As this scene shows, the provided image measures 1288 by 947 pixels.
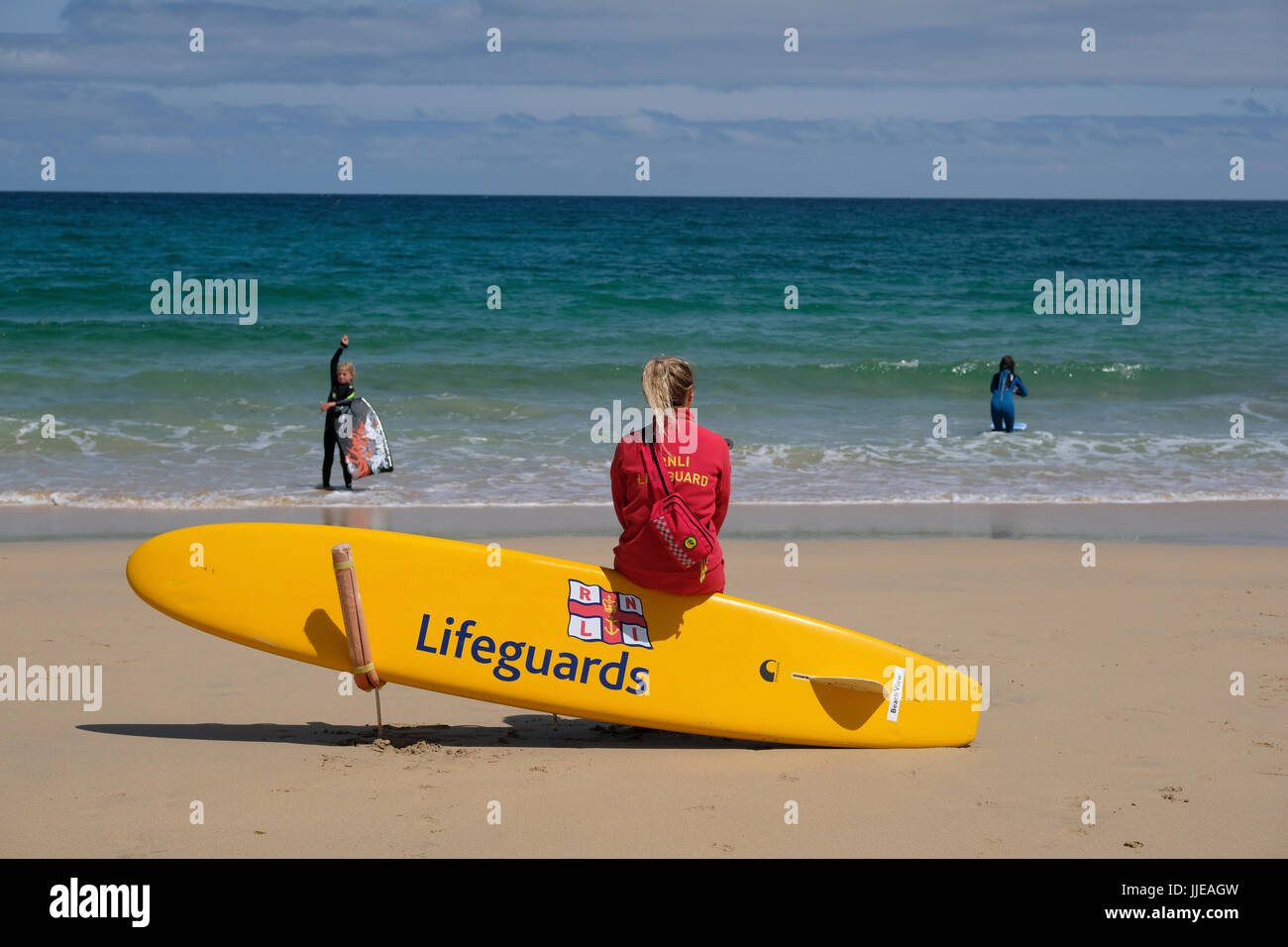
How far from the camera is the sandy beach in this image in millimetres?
3355

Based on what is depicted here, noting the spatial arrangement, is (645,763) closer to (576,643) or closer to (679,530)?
(576,643)

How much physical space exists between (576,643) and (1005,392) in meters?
9.12

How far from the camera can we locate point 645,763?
403 cm

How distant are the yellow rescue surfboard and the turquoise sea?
5122 millimetres

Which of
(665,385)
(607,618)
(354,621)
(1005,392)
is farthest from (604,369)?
(665,385)

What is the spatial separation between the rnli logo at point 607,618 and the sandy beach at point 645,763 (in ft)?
1.26

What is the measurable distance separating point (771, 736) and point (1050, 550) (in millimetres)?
4078

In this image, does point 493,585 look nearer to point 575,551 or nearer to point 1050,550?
point 575,551

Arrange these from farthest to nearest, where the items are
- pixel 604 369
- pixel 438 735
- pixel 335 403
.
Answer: pixel 604 369
pixel 335 403
pixel 438 735

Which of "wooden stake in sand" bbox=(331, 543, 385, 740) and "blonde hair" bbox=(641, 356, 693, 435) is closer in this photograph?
"blonde hair" bbox=(641, 356, 693, 435)

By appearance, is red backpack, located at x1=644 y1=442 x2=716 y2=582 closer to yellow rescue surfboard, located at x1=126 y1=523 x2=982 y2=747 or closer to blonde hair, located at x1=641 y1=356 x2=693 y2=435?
blonde hair, located at x1=641 y1=356 x2=693 y2=435

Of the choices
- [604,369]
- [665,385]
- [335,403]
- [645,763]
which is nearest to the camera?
[665,385]

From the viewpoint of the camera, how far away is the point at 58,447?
37.2 feet

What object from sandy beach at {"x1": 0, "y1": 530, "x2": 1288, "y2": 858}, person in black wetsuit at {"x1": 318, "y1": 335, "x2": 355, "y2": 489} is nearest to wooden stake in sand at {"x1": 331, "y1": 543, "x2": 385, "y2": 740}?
sandy beach at {"x1": 0, "y1": 530, "x2": 1288, "y2": 858}
